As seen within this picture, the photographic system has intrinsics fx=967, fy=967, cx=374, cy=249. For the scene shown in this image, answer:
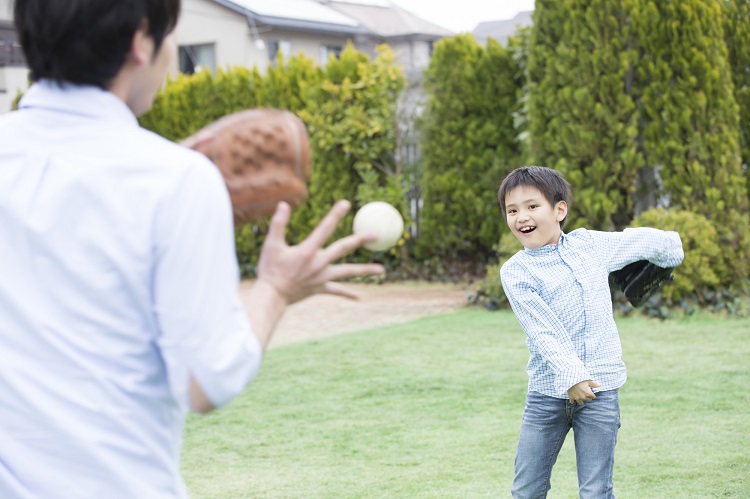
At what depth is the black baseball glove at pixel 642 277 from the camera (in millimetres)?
3834

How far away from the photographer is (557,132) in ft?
32.8

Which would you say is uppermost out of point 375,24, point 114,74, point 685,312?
point 375,24

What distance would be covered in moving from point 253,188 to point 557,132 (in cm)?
846

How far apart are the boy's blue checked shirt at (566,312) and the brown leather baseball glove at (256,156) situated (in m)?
1.75

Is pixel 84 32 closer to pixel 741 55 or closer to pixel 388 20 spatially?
pixel 741 55

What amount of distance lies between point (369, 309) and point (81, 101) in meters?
9.12

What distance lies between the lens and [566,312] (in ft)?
11.6

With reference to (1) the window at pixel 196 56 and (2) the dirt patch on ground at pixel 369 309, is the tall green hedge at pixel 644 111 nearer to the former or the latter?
(2) the dirt patch on ground at pixel 369 309

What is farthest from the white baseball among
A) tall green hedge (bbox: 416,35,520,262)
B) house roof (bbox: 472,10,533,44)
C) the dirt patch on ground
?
house roof (bbox: 472,10,533,44)

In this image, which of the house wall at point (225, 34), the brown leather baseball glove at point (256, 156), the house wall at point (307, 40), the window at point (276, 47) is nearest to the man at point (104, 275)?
the brown leather baseball glove at point (256, 156)

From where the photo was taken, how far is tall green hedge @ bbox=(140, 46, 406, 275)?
12.6m

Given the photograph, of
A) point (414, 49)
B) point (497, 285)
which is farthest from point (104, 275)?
point (414, 49)

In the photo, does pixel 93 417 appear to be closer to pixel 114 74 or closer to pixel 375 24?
pixel 114 74

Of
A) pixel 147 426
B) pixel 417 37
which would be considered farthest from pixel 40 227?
pixel 417 37
